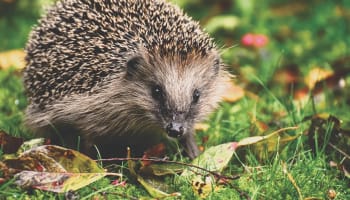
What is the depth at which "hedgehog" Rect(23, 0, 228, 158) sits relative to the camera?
134 inches

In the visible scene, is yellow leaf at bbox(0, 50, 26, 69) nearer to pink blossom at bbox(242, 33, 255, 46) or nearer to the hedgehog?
the hedgehog

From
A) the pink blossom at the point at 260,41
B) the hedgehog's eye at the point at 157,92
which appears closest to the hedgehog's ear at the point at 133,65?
the hedgehog's eye at the point at 157,92

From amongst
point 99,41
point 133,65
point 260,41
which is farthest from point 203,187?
point 260,41

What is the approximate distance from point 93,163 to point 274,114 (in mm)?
1698

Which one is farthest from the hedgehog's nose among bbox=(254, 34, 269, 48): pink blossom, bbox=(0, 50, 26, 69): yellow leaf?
bbox=(254, 34, 269, 48): pink blossom

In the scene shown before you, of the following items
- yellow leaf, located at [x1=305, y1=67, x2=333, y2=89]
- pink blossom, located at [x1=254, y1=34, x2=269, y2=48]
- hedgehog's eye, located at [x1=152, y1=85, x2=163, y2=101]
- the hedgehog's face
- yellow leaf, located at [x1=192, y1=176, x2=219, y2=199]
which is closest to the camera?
yellow leaf, located at [x1=192, y1=176, x2=219, y2=199]

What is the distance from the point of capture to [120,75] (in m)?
3.48

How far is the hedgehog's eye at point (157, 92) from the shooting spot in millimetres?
3423

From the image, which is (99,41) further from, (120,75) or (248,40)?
(248,40)

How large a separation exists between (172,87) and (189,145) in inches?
16.2

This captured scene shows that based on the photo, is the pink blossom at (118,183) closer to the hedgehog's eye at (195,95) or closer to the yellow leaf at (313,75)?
the hedgehog's eye at (195,95)

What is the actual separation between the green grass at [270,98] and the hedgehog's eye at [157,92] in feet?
1.56

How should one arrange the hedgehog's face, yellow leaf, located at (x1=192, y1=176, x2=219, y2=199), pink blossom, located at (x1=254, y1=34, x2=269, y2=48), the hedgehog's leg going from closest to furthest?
1. yellow leaf, located at (x1=192, y1=176, x2=219, y2=199)
2. the hedgehog's face
3. the hedgehog's leg
4. pink blossom, located at (x1=254, y1=34, x2=269, y2=48)

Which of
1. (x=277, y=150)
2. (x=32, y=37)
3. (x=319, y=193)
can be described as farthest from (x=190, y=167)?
(x=32, y=37)
